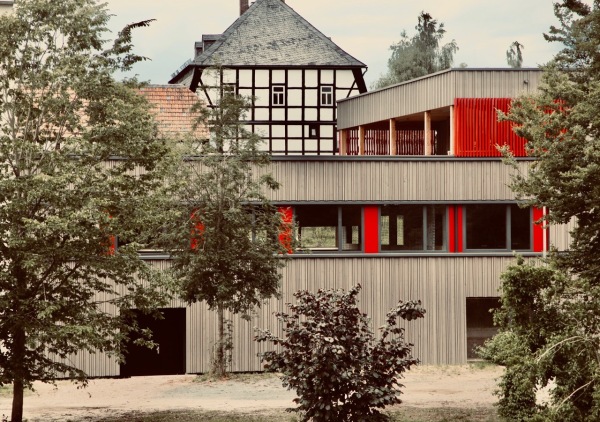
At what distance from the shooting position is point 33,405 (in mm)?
26969

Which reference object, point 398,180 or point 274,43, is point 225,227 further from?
point 274,43

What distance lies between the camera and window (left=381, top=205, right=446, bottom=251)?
1299 inches

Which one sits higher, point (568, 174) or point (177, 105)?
point (177, 105)

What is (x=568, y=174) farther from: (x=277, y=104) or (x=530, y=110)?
(x=277, y=104)

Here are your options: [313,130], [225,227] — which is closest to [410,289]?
[225,227]

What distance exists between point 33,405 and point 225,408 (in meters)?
4.73

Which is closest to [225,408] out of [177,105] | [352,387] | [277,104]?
[352,387]

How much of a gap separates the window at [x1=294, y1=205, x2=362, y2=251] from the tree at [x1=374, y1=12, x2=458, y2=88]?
147 ft

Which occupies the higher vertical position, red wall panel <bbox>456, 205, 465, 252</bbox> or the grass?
red wall panel <bbox>456, 205, 465, 252</bbox>

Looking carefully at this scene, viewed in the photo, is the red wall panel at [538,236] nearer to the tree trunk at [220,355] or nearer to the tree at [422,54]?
the tree trunk at [220,355]

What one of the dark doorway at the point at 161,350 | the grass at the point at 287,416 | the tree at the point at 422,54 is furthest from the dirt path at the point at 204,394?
the tree at the point at 422,54

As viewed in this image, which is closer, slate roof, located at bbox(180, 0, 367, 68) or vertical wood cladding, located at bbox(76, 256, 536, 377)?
vertical wood cladding, located at bbox(76, 256, 536, 377)

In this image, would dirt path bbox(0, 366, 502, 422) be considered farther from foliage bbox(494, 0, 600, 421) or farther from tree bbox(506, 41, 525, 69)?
tree bbox(506, 41, 525, 69)

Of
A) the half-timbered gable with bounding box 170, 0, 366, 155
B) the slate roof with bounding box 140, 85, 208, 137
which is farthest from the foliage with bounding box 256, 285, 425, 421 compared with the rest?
the half-timbered gable with bounding box 170, 0, 366, 155
